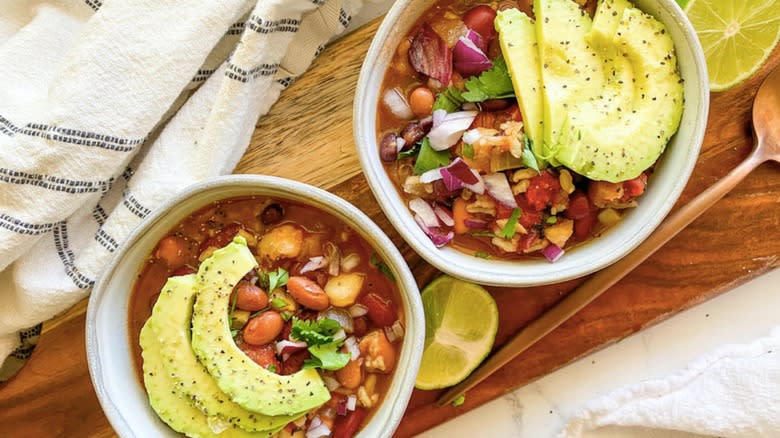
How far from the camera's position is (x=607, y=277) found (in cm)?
263

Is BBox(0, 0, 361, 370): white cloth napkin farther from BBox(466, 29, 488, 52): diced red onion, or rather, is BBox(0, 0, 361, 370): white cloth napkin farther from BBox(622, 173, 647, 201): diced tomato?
BBox(622, 173, 647, 201): diced tomato

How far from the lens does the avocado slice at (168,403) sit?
2361 mm

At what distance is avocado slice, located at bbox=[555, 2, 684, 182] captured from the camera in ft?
7.31

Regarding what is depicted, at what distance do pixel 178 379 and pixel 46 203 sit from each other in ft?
2.46

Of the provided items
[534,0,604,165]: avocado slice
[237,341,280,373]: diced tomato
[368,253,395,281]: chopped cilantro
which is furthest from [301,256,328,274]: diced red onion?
[534,0,604,165]: avocado slice

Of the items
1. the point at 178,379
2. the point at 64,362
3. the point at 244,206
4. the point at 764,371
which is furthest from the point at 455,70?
the point at 64,362

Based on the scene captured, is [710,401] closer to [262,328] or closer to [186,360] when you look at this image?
[262,328]

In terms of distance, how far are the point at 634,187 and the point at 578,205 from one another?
6.3 inches

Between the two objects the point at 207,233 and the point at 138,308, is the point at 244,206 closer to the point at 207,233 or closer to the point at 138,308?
the point at 207,233

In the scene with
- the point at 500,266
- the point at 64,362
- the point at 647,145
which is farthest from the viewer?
the point at 64,362

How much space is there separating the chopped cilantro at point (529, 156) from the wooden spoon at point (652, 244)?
0.56 m

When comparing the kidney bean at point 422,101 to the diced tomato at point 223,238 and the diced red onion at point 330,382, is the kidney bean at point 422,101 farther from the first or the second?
the diced red onion at point 330,382

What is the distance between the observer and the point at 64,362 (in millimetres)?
2832

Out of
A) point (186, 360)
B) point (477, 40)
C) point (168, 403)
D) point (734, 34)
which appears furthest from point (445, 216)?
point (734, 34)
